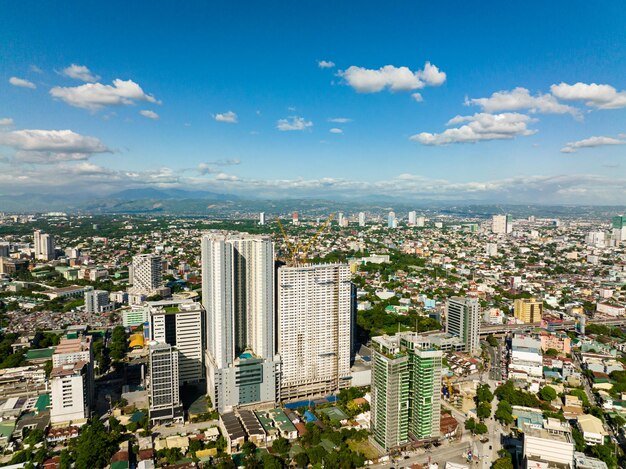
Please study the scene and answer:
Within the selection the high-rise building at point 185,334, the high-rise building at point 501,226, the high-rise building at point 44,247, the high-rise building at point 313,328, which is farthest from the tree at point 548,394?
the high-rise building at point 501,226

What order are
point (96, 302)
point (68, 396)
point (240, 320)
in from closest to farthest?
1. point (68, 396)
2. point (240, 320)
3. point (96, 302)

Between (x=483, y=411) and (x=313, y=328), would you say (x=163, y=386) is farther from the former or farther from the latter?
(x=483, y=411)

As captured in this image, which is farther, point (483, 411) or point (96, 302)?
point (96, 302)

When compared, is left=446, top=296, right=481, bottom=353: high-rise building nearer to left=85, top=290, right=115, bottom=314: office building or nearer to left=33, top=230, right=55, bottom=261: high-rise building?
left=85, top=290, right=115, bottom=314: office building

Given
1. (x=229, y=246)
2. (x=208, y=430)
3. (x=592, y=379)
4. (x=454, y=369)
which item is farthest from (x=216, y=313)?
(x=592, y=379)

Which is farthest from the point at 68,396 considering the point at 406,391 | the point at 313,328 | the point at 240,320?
the point at 406,391

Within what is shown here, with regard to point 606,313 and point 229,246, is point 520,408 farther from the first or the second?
point 606,313
